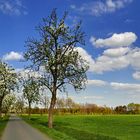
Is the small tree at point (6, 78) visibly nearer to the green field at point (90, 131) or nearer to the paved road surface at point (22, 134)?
the green field at point (90, 131)

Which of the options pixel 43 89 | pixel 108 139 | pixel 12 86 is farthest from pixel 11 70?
pixel 108 139

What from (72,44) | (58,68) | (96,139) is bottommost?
(96,139)

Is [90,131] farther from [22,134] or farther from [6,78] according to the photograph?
[6,78]

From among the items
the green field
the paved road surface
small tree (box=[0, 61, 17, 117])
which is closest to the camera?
the paved road surface

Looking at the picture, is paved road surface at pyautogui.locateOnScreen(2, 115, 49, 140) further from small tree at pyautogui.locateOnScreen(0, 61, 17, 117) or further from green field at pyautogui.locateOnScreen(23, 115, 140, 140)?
small tree at pyautogui.locateOnScreen(0, 61, 17, 117)

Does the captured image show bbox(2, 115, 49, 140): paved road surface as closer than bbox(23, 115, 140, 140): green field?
Yes

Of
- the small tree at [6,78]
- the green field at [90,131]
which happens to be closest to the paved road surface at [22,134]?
the green field at [90,131]

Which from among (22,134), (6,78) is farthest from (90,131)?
(6,78)

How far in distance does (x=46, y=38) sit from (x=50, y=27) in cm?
166

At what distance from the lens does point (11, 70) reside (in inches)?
3147

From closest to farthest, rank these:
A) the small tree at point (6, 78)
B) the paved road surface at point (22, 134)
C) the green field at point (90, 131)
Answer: the paved road surface at point (22, 134) < the green field at point (90, 131) < the small tree at point (6, 78)

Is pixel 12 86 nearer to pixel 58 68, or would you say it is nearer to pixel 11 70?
pixel 11 70

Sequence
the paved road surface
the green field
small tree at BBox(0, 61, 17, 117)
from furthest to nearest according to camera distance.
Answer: small tree at BBox(0, 61, 17, 117)
the green field
the paved road surface

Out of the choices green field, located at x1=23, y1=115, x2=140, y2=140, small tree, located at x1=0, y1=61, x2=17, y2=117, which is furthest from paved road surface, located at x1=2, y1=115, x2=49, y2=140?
small tree, located at x1=0, y1=61, x2=17, y2=117
